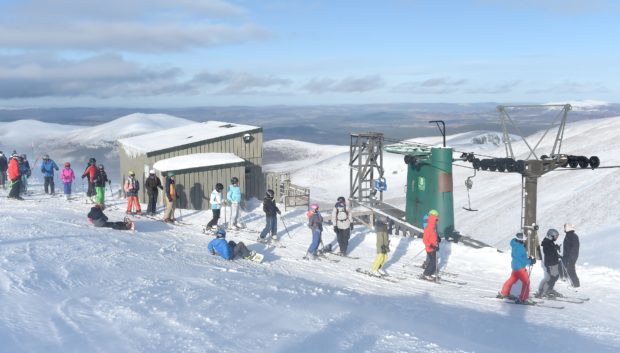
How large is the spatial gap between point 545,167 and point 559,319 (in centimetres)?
674

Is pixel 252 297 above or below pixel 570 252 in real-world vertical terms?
below

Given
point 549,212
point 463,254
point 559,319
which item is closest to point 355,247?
point 463,254

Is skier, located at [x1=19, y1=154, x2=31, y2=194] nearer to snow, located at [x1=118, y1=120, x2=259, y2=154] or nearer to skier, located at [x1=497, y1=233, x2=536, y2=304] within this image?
snow, located at [x1=118, y1=120, x2=259, y2=154]

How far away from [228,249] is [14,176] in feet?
36.3

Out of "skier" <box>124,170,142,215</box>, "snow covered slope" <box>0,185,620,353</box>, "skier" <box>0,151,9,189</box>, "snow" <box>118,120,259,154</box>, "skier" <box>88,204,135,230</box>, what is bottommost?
"snow covered slope" <box>0,185,620,353</box>

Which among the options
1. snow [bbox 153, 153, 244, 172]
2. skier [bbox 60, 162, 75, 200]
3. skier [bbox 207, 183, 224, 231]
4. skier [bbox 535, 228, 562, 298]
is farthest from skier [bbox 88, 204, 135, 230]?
skier [bbox 535, 228, 562, 298]

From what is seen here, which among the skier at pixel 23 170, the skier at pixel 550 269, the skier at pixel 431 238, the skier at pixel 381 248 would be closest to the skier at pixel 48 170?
the skier at pixel 23 170

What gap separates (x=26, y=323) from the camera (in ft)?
26.3

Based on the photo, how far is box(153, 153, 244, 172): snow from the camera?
23.7 metres

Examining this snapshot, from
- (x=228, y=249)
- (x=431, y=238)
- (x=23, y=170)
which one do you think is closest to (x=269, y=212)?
(x=228, y=249)

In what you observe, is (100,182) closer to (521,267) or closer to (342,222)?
(342,222)

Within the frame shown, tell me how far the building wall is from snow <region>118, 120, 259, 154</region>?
0.31 metres

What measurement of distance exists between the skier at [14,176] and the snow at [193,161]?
5.41m

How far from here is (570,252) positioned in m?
13.3
